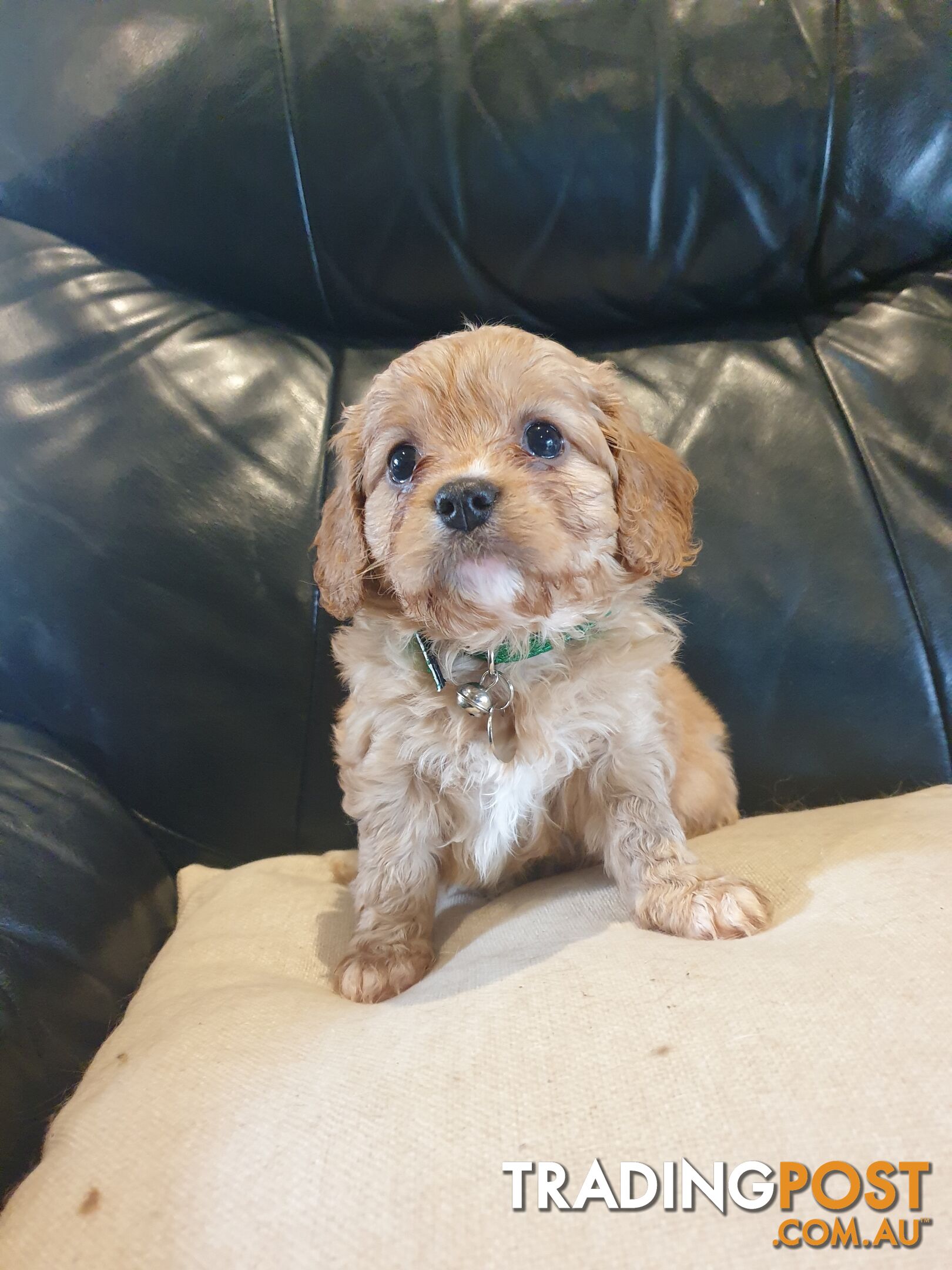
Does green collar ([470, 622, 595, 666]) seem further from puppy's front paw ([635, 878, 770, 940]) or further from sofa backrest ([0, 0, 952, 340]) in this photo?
sofa backrest ([0, 0, 952, 340])

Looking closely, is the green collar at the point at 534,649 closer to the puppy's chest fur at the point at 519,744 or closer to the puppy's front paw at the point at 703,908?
the puppy's chest fur at the point at 519,744

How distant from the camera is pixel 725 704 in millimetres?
1699

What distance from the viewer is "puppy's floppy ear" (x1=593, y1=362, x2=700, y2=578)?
1.25m

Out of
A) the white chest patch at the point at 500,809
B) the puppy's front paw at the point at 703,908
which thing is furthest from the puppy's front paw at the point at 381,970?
the puppy's front paw at the point at 703,908

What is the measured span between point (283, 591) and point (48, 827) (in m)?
0.67

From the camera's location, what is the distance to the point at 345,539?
1336 millimetres

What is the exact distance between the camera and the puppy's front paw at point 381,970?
112 cm

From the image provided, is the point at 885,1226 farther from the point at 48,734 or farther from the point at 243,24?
the point at 243,24

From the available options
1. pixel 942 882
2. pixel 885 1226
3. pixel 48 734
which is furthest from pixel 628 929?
pixel 48 734

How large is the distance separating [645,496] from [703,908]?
26.2 inches

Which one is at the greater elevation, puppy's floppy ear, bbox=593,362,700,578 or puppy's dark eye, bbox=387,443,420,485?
puppy's dark eye, bbox=387,443,420,485

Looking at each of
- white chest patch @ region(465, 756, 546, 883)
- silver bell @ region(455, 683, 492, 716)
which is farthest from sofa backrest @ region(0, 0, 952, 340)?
white chest patch @ region(465, 756, 546, 883)

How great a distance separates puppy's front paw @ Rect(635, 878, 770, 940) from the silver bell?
0.38 m

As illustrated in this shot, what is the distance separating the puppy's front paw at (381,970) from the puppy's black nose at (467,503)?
0.69 m
